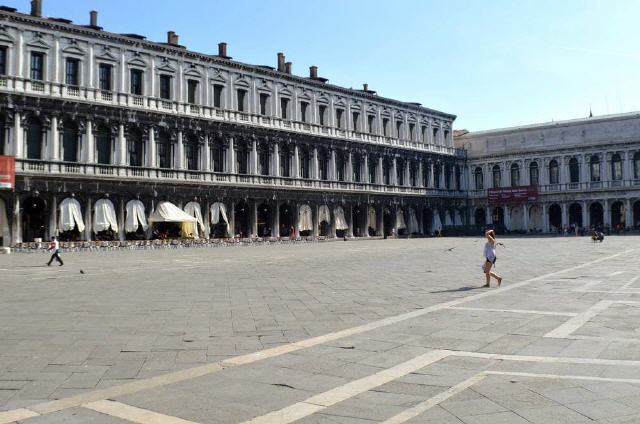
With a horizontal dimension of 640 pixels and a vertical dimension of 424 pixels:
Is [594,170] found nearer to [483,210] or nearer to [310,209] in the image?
[483,210]

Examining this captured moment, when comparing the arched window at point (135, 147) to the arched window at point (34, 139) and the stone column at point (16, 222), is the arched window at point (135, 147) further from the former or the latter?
the stone column at point (16, 222)

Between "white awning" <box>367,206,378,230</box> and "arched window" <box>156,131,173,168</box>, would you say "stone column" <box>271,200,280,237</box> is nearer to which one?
"arched window" <box>156,131,173,168</box>

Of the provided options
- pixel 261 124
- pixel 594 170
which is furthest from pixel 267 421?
pixel 594 170

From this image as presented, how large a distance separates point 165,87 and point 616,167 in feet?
151

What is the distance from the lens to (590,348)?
632 cm

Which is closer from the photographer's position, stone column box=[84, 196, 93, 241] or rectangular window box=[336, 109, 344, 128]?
stone column box=[84, 196, 93, 241]

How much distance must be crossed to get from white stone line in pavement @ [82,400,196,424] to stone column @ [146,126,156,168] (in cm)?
3301

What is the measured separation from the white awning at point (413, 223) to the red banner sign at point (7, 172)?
118ft

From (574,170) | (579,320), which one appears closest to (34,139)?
(579,320)

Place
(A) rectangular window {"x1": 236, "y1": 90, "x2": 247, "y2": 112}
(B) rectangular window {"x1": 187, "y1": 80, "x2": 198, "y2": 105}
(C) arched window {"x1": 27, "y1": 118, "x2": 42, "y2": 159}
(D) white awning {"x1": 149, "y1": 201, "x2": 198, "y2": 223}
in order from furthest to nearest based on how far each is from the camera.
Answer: (A) rectangular window {"x1": 236, "y1": 90, "x2": 247, "y2": 112}, (B) rectangular window {"x1": 187, "y1": 80, "x2": 198, "y2": 105}, (D) white awning {"x1": 149, "y1": 201, "x2": 198, "y2": 223}, (C) arched window {"x1": 27, "y1": 118, "x2": 42, "y2": 159}

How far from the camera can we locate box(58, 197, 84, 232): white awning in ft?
105

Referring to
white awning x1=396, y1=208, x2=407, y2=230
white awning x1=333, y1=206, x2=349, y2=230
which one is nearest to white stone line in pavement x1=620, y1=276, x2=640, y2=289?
white awning x1=333, y1=206, x2=349, y2=230

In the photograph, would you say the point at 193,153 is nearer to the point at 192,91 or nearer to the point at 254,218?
the point at 192,91

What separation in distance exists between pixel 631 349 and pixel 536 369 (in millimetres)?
1584
